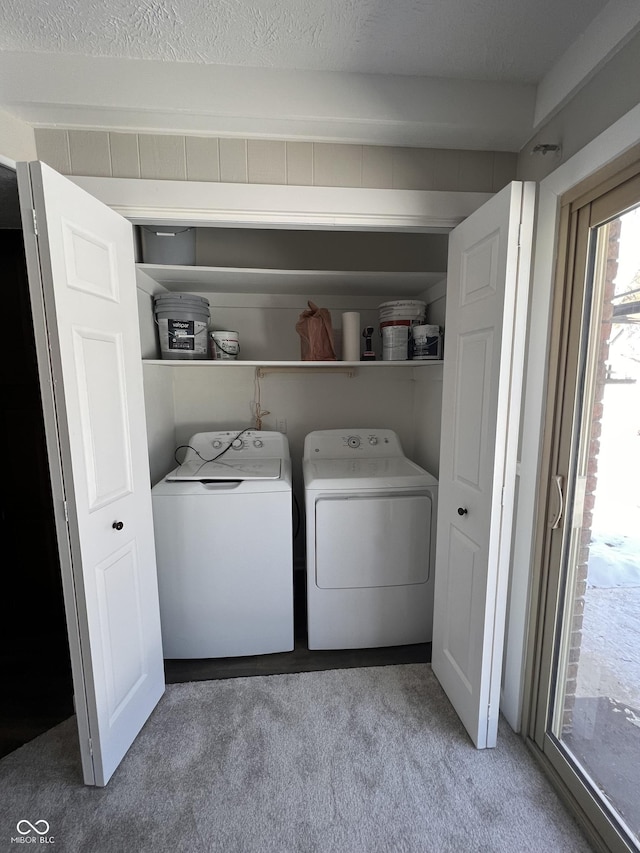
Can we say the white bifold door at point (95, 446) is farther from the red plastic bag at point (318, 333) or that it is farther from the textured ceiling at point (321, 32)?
the red plastic bag at point (318, 333)

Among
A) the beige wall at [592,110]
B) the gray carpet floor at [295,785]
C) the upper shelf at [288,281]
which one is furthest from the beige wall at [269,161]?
the gray carpet floor at [295,785]

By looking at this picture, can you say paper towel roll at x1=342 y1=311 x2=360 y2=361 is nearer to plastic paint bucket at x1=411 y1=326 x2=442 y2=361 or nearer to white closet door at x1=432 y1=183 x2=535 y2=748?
plastic paint bucket at x1=411 y1=326 x2=442 y2=361

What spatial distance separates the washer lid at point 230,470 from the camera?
202 cm

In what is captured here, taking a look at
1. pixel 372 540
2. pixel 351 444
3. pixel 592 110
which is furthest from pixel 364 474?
pixel 592 110

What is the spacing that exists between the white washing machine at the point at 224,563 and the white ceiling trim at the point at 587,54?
1854 millimetres

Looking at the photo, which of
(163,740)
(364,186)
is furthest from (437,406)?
(163,740)

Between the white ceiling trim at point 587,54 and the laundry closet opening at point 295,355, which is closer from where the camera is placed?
the white ceiling trim at point 587,54

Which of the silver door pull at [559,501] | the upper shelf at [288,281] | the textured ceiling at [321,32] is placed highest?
the textured ceiling at [321,32]

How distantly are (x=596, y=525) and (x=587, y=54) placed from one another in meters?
1.51

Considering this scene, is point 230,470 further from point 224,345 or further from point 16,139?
point 16,139

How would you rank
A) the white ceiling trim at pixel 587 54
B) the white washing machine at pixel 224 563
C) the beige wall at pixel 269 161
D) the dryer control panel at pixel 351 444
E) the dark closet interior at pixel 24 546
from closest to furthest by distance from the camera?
the white ceiling trim at pixel 587 54 → the beige wall at pixel 269 161 → the dark closet interior at pixel 24 546 → the white washing machine at pixel 224 563 → the dryer control panel at pixel 351 444

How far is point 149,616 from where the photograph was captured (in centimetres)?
169

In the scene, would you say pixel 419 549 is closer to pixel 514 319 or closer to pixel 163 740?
pixel 514 319

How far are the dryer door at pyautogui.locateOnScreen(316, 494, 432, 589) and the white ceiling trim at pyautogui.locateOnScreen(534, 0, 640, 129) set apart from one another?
168 cm
